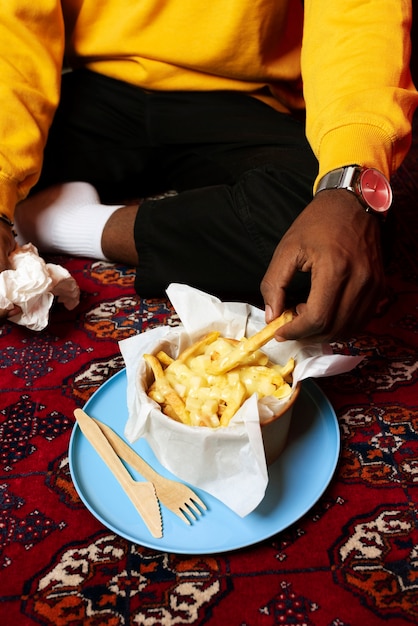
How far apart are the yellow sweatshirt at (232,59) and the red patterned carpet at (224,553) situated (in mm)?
355

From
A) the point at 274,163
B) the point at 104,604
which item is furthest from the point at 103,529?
the point at 274,163

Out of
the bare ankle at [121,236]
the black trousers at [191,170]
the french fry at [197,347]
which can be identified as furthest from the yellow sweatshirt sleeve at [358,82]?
the bare ankle at [121,236]

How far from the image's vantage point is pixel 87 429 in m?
0.85

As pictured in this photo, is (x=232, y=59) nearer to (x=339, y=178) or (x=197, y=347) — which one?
(x=339, y=178)

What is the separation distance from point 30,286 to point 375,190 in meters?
0.60

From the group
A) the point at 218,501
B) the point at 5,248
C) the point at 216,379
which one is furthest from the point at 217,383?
the point at 5,248

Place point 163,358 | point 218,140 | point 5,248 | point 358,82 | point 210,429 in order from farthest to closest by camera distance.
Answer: point 218,140 < point 5,248 < point 358,82 < point 163,358 < point 210,429

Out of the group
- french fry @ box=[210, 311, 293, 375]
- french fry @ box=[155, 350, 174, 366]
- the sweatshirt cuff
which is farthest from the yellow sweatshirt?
french fry @ box=[155, 350, 174, 366]

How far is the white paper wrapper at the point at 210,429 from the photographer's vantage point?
706 mm

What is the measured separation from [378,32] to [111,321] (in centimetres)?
71

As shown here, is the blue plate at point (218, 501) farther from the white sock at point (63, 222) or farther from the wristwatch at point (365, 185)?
the white sock at point (63, 222)

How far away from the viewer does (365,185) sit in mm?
858

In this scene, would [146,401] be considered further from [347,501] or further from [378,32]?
[378,32]

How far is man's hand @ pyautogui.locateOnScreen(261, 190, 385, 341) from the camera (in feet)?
2.54
